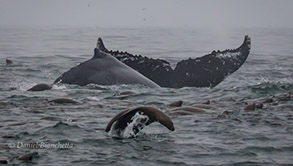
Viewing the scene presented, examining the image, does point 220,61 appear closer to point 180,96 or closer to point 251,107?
point 180,96

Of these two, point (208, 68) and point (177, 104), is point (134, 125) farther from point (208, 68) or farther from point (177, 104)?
point (208, 68)

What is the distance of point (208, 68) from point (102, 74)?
2663 millimetres

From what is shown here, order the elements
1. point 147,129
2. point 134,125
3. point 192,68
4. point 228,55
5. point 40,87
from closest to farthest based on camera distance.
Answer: point 134,125 < point 147,129 < point 40,87 < point 192,68 < point 228,55

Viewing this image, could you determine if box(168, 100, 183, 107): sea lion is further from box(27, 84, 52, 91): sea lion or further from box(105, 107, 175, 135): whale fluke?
box(27, 84, 52, 91): sea lion

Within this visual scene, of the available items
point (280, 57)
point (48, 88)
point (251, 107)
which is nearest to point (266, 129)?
point (251, 107)

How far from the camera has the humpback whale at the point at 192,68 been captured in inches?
650


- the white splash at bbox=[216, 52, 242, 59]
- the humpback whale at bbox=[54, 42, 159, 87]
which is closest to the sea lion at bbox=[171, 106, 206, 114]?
the humpback whale at bbox=[54, 42, 159, 87]

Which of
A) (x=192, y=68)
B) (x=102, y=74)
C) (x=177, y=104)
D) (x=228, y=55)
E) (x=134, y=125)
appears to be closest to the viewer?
(x=134, y=125)

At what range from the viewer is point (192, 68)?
54.1 feet

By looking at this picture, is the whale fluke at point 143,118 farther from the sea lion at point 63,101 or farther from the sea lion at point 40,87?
the sea lion at point 40,87

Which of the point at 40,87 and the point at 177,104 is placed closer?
the point at 177,104

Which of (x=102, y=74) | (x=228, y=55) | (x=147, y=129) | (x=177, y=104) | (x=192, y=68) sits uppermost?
(x=228, y=55)

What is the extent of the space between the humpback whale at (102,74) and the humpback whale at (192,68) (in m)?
0.78

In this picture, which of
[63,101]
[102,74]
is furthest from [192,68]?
[63,101]
